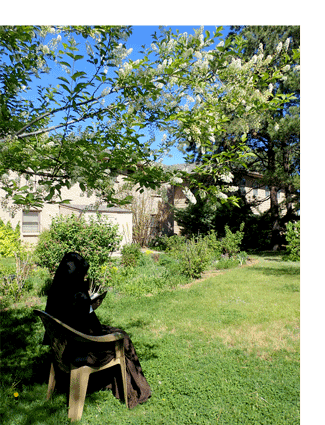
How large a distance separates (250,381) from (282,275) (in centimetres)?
545

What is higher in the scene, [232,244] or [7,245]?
[7,245]

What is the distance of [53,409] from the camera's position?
255 centimetres

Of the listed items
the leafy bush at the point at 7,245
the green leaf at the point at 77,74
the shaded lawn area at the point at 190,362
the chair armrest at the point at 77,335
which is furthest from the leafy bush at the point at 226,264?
the green leaf at the point at 77,74

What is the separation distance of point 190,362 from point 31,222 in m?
9.58

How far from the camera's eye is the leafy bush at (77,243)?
5.66 meters

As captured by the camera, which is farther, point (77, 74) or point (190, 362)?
point (190, 362)

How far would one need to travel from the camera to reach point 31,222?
11.2m

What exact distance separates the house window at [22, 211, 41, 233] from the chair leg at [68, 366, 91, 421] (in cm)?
969

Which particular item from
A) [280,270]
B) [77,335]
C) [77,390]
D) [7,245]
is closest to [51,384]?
[77,390]

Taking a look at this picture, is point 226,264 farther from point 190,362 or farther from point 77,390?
point 77,390

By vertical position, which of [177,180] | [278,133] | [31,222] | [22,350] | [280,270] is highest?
[278,133]

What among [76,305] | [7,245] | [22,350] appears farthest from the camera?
[7,245]

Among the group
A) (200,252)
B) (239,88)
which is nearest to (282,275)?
(200,252)
